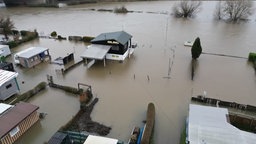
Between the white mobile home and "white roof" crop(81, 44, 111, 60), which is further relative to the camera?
the white mobile home

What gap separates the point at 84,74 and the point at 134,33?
12.5 meters

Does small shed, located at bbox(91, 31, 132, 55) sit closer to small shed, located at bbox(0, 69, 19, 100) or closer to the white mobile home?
small shed, located at bbox(0, 69, 19, 100)

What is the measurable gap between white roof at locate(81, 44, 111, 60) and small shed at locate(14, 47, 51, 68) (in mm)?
4610

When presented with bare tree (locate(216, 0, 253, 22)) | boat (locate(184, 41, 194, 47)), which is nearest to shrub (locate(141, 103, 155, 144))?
boat (locate(184, 41, 194, 47))

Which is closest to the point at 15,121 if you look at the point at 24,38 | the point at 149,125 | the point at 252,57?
the point at 149,125

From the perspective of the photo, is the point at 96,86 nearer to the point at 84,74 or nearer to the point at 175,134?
the point at 84,74

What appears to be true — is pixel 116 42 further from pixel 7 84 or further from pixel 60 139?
pixel 60 139

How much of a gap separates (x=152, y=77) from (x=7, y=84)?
10.8m

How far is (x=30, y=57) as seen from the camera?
768 inches

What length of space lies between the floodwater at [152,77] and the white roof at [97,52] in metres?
1.19

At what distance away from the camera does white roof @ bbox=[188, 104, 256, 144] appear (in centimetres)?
958

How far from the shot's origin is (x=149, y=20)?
116 ft

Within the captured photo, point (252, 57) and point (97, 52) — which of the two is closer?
point (97, 52)

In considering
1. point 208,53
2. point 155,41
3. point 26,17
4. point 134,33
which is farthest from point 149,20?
point 26,17
